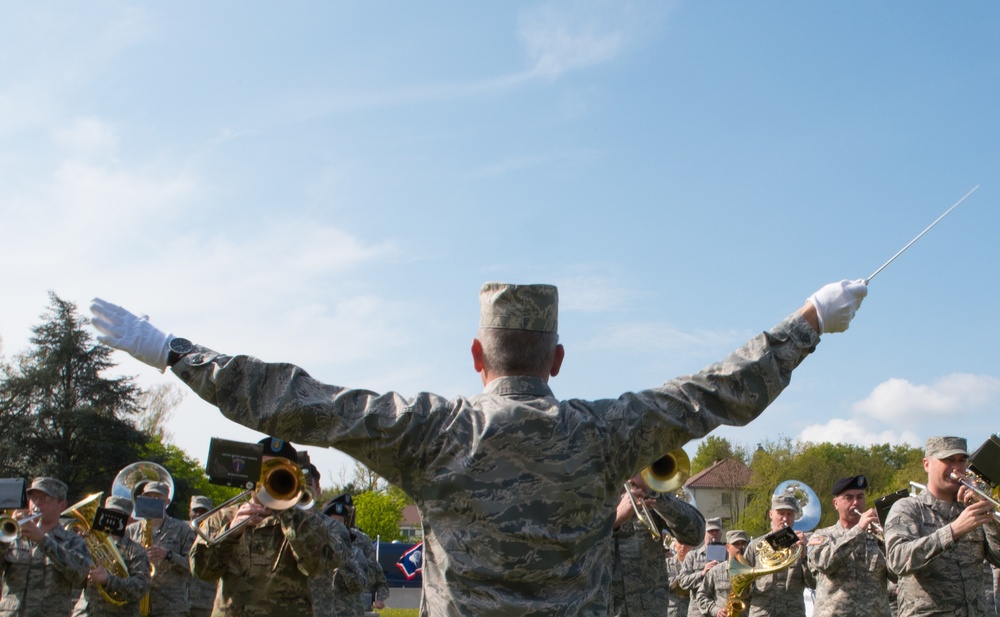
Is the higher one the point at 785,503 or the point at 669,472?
the point at 785,503

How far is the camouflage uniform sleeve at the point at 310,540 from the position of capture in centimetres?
781

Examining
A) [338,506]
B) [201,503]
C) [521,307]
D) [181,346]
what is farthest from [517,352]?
[201,503]

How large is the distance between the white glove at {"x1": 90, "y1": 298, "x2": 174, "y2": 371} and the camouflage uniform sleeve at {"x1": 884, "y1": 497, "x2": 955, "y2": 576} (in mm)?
6703

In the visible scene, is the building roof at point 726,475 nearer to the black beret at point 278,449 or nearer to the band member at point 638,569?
the band member at point 638,569

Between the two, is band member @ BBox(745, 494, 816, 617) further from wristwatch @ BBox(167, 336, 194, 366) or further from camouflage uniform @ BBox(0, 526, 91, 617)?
wristwatch @ BBox(167, 336, 194, 366)

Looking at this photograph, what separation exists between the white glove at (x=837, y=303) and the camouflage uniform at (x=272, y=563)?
202 inches

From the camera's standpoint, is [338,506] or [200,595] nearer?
[338,506]

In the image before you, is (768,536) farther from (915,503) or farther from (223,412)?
(223,412)

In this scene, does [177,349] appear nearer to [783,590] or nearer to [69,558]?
[69,558]

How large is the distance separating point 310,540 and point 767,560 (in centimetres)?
661

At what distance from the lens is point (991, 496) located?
8.45 meters

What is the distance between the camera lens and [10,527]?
36.2 ft

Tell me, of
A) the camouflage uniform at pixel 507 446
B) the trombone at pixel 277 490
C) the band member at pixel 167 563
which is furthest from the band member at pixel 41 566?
the camouflage uniform at pixel 507 446

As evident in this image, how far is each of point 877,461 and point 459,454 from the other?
90.0 metres
